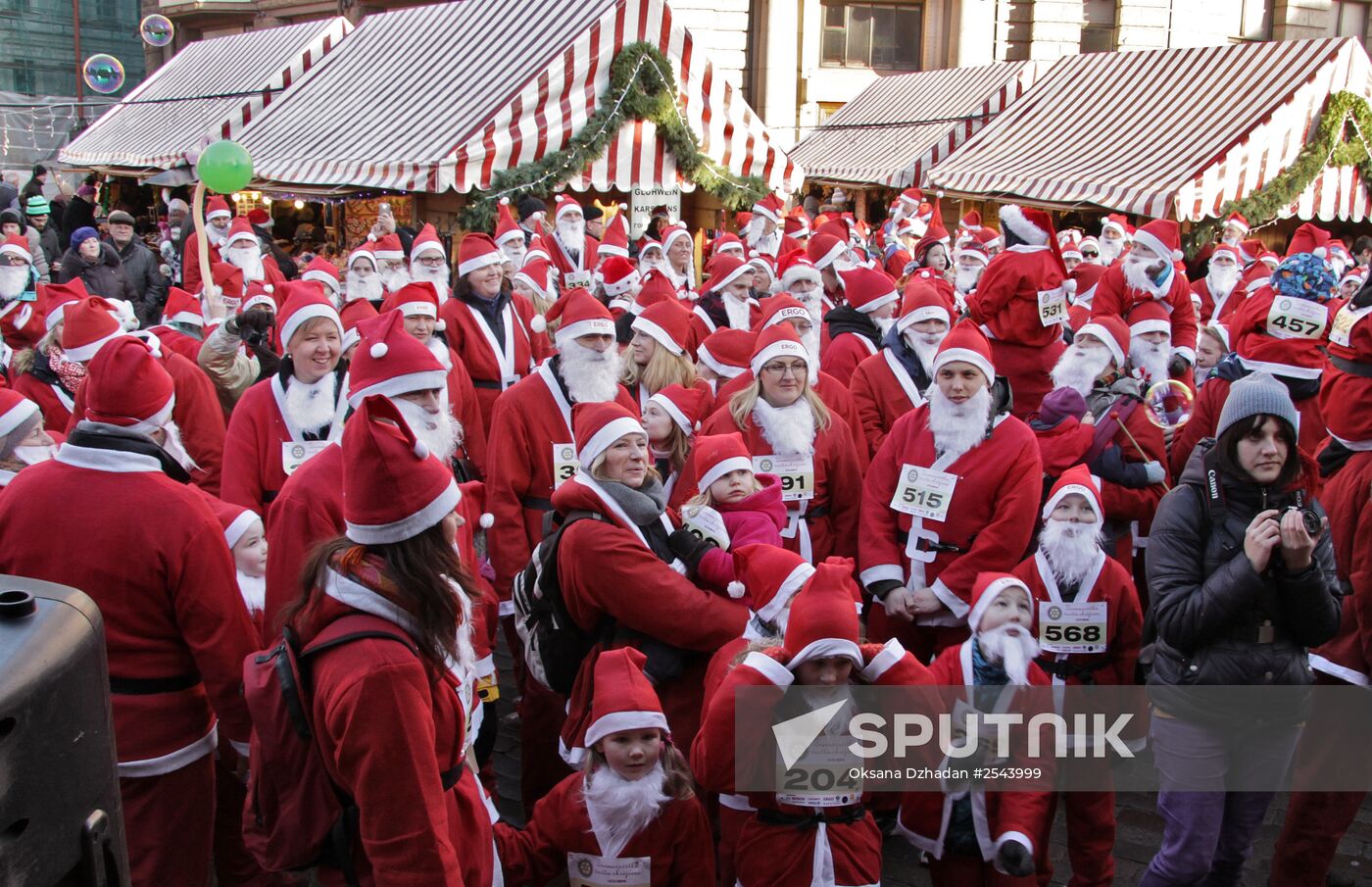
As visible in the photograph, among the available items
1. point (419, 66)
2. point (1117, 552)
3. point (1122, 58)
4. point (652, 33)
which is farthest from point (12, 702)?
point (1122, 58)

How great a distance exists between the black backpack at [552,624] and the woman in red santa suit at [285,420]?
43.9 inches

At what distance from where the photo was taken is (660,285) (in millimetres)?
7332

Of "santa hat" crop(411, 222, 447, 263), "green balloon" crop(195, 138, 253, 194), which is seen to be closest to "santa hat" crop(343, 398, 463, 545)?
"santa hat" crop(411, 222, 447, 263)

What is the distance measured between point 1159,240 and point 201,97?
55.8 feet

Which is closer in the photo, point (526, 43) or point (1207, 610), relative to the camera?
point (1207, 610)

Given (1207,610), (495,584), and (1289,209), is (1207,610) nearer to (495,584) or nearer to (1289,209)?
(495,584)

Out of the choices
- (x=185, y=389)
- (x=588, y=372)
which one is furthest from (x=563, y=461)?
(x=185, y=389)

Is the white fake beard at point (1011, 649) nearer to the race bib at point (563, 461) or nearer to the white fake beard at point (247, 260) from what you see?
the race bib at point (563, 461)

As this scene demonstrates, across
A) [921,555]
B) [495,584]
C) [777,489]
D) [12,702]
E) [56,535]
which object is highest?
[12,702]

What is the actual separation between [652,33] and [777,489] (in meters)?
9.87

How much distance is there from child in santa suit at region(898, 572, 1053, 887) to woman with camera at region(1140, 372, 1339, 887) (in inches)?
16.5

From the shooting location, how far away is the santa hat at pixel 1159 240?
7805 mm

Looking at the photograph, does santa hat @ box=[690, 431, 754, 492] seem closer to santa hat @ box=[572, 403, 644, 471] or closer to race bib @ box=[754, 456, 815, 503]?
santa hat @ box=[572, 403, 644, 471]

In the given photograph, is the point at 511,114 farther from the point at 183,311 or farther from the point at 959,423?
the point at 959,423
